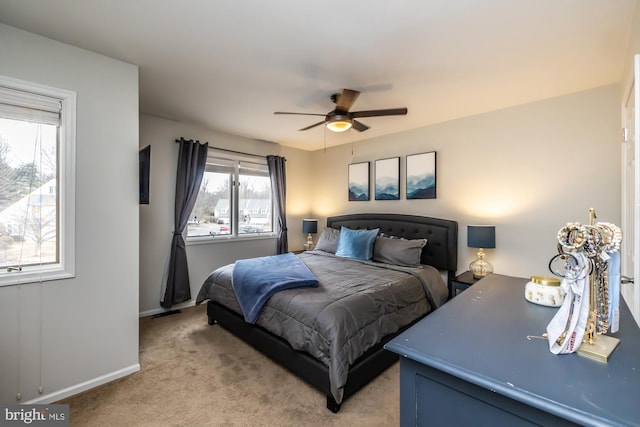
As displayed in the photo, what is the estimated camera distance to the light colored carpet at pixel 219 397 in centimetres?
183

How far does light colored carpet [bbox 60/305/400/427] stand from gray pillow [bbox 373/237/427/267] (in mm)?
1261

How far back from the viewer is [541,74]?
2.45 m

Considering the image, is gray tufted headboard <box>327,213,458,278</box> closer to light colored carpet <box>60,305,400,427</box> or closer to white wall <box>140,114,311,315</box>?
light colored carpet <box>60,305,400,427</box>

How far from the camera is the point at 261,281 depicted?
102 inches

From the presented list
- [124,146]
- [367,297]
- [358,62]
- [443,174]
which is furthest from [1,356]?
[443,174]

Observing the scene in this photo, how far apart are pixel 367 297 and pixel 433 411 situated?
1.39 m

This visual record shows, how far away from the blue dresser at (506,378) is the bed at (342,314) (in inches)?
38.8

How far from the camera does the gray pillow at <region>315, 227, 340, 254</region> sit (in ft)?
13.6

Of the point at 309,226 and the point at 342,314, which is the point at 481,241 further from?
the point at 309,226

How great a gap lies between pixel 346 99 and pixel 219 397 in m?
2.68

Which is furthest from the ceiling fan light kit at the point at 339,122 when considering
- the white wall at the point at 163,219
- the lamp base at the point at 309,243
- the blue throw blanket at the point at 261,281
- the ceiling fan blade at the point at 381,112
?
the lamp base at the point at 309,243

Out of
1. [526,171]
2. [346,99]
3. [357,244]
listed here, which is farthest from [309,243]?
[526,171]

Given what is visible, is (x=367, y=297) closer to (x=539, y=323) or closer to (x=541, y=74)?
(x=539, y=323)

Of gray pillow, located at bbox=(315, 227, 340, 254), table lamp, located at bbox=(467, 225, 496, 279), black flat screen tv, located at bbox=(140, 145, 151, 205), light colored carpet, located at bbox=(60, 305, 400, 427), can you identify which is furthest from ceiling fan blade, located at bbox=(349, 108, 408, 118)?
light colored carpet, located at bbox=(60, 305, 400, 427)
